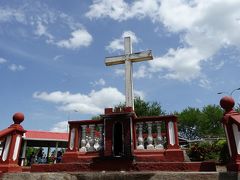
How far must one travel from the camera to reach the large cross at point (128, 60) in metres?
8.15

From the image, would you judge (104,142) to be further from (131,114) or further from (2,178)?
(2,178)

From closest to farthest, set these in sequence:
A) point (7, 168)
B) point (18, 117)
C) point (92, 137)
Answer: point (7, 168), point (18, 117), point (92, 137)

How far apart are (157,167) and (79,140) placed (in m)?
2.25

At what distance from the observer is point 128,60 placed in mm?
8766

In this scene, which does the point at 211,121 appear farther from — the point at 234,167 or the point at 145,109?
the point at 234,167

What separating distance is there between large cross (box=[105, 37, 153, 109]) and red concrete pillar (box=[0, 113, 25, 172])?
320cm

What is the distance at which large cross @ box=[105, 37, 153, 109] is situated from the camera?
26.7 feet

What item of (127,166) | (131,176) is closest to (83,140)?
(127,166)

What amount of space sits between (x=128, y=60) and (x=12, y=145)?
14.6 feet

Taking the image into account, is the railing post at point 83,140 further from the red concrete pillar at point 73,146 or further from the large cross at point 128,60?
the large cross at point 128,60

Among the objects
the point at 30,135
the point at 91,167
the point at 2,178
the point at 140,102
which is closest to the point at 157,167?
the point at 91,167

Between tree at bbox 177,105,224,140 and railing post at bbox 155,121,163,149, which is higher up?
tree at bbox 177,105,224,140

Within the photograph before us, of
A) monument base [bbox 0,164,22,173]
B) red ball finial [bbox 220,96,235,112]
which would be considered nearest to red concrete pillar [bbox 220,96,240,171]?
red ball finial [bbox 220,96,235,112]

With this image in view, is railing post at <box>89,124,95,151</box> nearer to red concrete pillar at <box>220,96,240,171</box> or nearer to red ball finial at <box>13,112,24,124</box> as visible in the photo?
red ball finial at <box>13,112,24,124</box>
